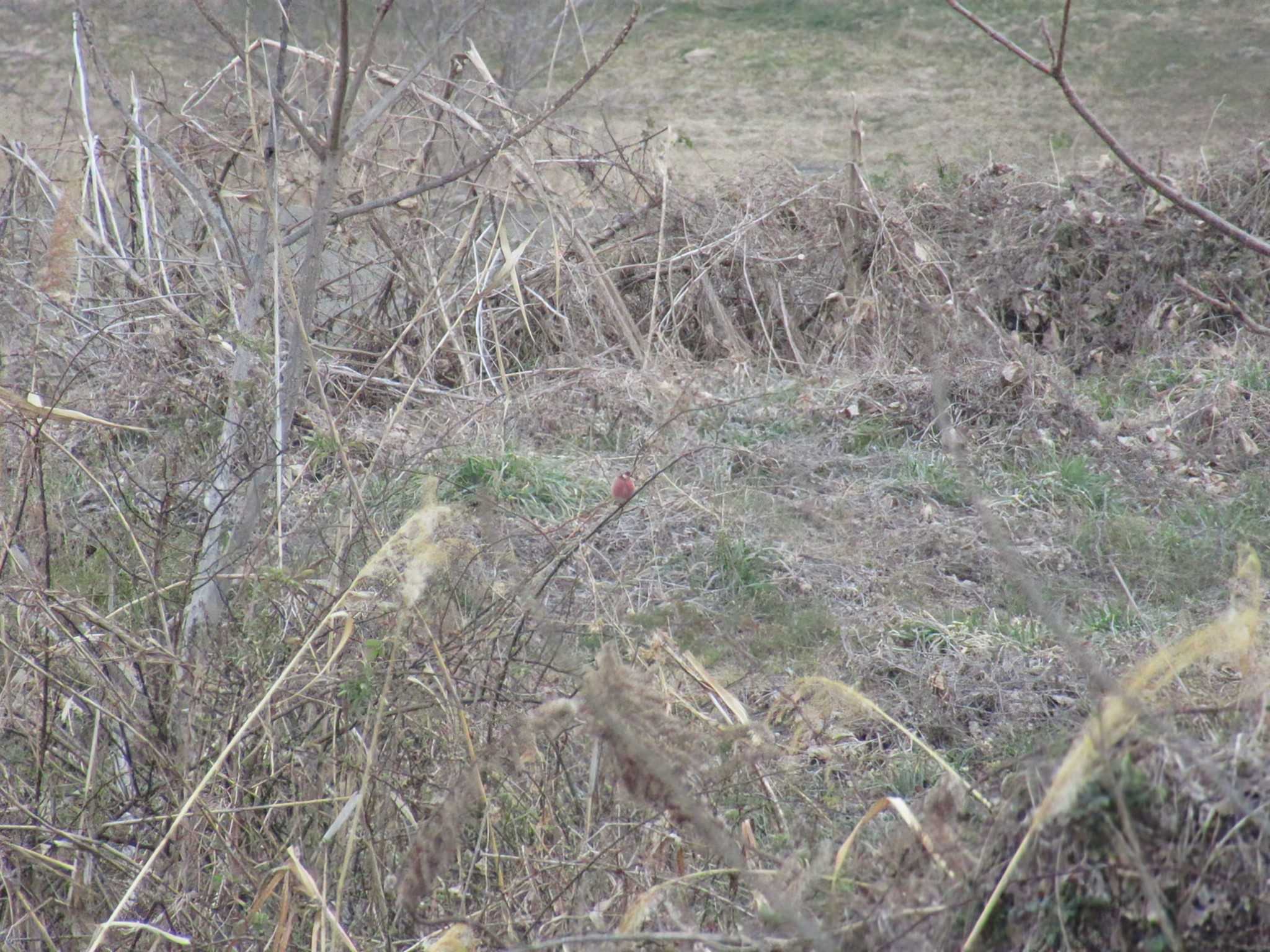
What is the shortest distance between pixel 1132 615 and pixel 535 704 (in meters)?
2.48

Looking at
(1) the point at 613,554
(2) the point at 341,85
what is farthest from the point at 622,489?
(1) the point at 613,554

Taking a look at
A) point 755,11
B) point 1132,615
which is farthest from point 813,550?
point 755,11

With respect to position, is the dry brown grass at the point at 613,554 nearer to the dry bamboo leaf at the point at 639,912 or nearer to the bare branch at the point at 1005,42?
the dry bamboo leaf at the point at 639,912

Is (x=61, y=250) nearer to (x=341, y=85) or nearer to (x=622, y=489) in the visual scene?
(x=341, y=85)

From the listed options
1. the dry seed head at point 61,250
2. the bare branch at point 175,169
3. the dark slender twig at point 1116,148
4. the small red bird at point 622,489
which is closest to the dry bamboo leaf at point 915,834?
the dark slender twig at point 1116,148

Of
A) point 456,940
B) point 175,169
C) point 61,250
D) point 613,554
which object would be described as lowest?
point 613,554

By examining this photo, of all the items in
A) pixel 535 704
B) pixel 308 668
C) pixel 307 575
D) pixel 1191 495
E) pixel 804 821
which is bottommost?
pixel 1191 495

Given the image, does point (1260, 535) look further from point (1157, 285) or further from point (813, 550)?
point (1157, 285)

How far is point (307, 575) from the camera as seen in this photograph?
7.27 feet

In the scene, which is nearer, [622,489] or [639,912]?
[639,912]

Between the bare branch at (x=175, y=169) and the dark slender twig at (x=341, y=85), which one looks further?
the bare branch at (x=175, y=169)

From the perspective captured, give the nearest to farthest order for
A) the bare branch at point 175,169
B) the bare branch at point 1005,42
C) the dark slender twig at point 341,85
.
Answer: the bare branch at point 1005,42 → the dark slender twig at point 341,85 → the bare branch at point 175,169

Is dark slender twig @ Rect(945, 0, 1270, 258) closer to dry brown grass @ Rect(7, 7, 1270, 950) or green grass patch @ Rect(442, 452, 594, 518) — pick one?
dry brown grass @ Rect(7, 7, 1270, 950)

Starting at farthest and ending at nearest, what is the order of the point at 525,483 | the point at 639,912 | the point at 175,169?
the point at 525,483 → the point at 175,169 → the point at 639,912
